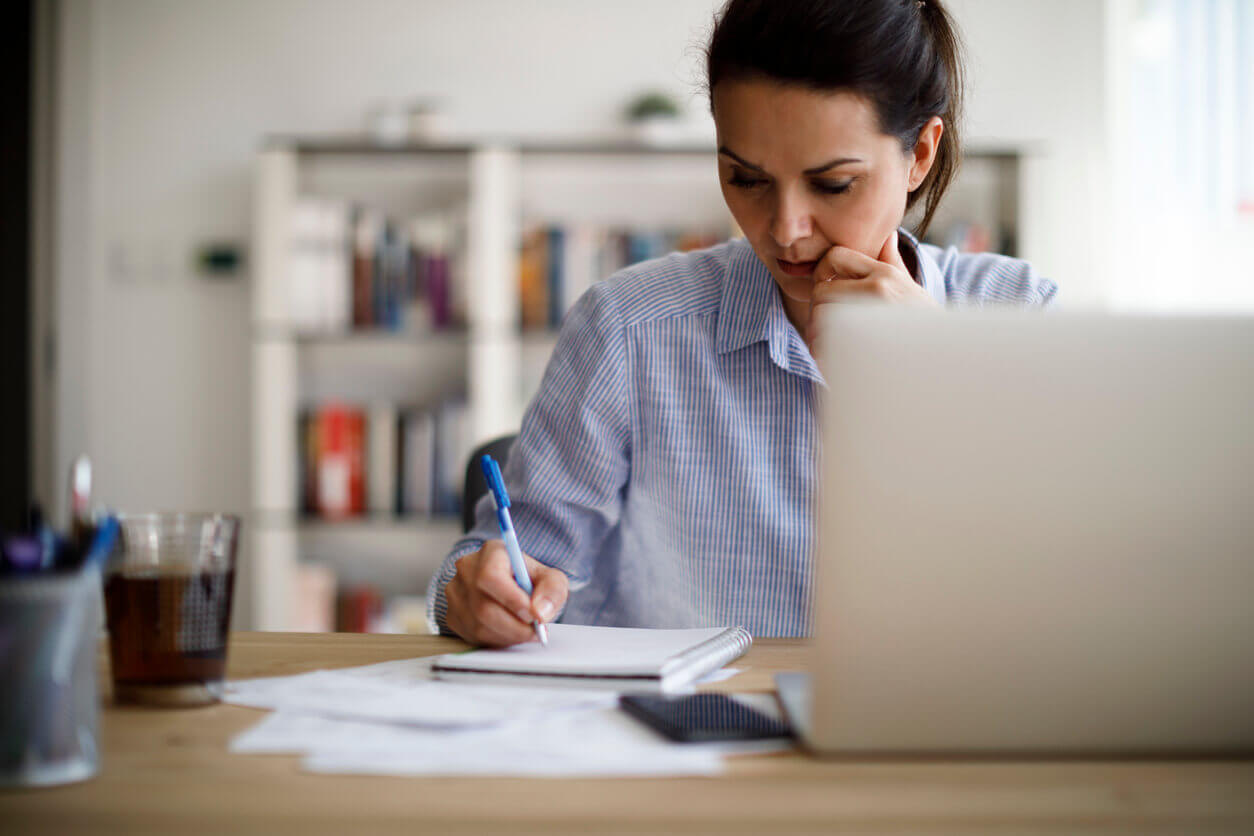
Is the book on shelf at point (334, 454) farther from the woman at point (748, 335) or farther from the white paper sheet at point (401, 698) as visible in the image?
the white paper sheet at point (401, 698)

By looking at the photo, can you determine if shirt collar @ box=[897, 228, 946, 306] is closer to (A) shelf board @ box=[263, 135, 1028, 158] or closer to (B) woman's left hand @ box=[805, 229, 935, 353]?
(B) woman's left hand @ box=[805, 229, 935, 353]

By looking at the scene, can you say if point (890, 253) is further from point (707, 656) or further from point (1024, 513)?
point (1024, 513)

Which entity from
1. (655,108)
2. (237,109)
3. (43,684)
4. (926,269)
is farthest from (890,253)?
(237,109)

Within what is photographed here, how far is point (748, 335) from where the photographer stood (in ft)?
4.25

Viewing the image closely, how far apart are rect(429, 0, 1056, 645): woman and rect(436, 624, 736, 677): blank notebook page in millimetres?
188

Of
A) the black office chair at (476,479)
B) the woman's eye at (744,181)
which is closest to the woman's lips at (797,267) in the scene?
the woman's eye at (744,181)

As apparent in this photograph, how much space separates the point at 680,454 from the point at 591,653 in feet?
1.50

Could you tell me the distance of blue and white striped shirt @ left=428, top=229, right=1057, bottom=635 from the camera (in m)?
1.24

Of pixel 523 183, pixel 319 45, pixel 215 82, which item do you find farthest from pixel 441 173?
pixel 215 82

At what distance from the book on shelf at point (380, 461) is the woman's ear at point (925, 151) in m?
2.04

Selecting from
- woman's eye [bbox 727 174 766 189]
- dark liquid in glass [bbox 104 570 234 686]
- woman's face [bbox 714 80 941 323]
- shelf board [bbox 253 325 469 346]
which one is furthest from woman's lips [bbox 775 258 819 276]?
shelf board [bbox 253 325 469 346]

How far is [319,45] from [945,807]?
11.2 ft

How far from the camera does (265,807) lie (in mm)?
532

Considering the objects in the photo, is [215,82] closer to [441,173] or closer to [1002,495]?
[441,173]
